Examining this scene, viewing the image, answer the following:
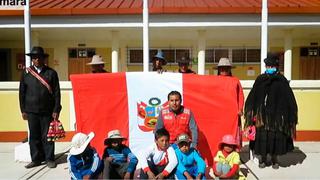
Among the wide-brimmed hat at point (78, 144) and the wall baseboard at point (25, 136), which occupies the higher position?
the wide-brimmed hat at point (78, 144)

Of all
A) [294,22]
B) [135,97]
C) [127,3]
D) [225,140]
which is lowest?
[225,140]

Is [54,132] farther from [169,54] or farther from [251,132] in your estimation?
[169,54]

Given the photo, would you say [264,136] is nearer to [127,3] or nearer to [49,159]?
[49,159]

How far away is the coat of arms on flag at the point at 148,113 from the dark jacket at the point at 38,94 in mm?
1267

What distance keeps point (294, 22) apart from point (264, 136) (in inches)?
169

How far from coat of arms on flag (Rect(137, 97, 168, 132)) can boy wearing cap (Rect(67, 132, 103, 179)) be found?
1379 millimetres

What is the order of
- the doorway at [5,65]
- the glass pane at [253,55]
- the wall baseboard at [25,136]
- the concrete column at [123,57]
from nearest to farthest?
the wall baseboard at [25,136] < the concrete column at [123,57] < the glass pane at [253,55] < the doorway at [5,65]

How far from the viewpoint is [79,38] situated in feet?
43.8

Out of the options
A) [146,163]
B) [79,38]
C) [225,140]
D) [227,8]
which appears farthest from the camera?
[79,38]

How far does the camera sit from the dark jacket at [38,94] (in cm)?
606

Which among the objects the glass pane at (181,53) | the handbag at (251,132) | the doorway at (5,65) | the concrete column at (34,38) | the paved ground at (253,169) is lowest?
the paved ground at (253,169)

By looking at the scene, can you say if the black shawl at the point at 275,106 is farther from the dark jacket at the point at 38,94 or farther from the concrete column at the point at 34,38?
the concrete column at the point at 34,38

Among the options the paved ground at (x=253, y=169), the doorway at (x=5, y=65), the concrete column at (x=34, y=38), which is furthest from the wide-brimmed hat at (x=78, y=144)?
the doorway at (x=5, y=65)

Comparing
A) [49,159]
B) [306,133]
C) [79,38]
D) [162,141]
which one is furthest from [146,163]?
[79,38]
